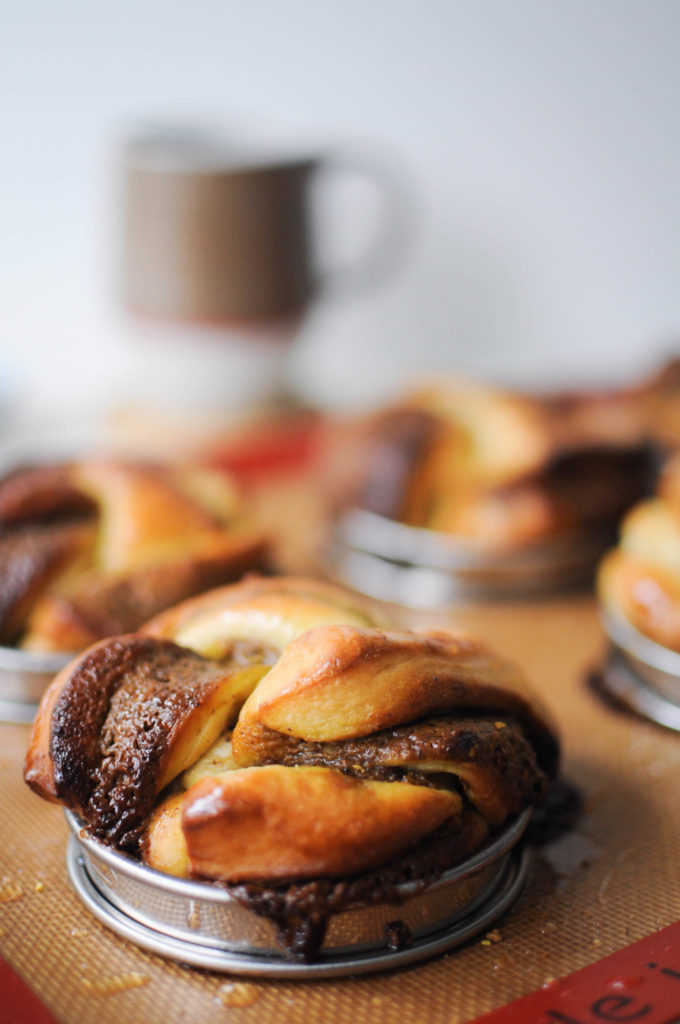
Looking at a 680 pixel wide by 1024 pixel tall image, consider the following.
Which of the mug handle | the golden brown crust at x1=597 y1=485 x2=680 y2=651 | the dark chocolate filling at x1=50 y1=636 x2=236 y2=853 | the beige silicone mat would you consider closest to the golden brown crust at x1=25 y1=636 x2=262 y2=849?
the dark chocolate filling at x1=50 y1=636 x2=236 y2=853

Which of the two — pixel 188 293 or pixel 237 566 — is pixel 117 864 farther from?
pixel 188 293

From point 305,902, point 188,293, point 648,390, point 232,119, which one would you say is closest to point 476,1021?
point 305,902

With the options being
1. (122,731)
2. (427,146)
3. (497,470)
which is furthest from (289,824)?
(427,146)

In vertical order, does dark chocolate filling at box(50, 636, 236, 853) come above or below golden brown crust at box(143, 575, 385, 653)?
below

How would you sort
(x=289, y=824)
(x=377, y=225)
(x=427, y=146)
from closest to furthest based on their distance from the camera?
(x=289, y=824)
(x=377, y=225)
(x=427, y=146)

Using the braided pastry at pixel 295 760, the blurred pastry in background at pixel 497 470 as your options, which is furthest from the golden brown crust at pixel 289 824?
the blurred pastry in background at pixel 497 470

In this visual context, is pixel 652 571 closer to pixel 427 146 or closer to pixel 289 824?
pixel 289 824

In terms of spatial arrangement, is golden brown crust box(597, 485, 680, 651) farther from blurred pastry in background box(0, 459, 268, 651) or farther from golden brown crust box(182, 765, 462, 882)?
golden brown crust box(182, 765, 462, 882)

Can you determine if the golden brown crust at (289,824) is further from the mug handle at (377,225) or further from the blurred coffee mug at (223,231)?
the mug handle at (377,225)
